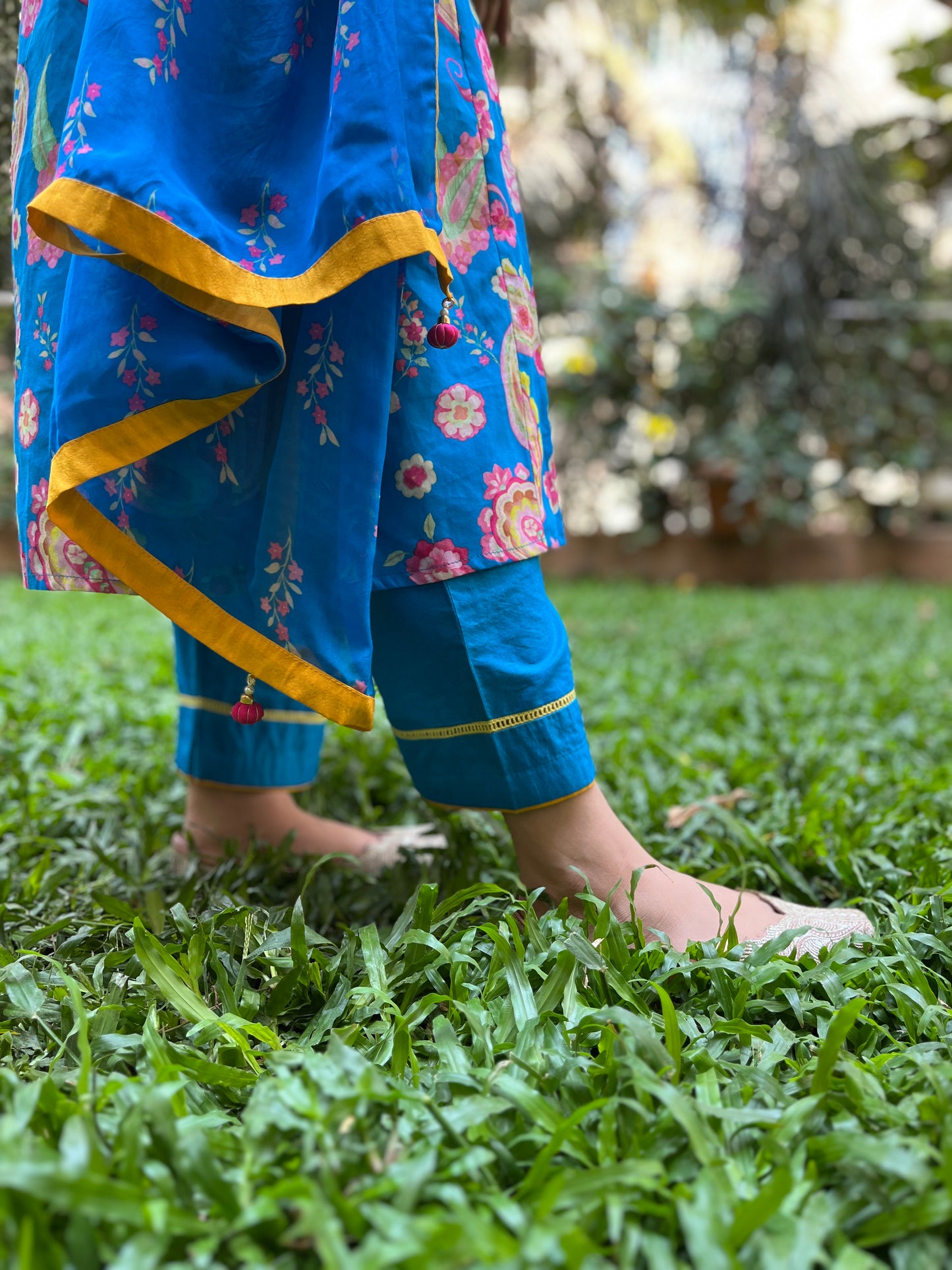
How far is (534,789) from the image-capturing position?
820 millimetres

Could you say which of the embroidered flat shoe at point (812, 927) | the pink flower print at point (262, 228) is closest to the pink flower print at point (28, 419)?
the pink flower print at point (262, 228)

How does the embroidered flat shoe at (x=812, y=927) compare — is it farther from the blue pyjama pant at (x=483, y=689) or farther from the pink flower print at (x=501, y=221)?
the pink flower print at (x=501, y=221)

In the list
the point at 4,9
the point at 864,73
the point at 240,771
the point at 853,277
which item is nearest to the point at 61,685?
the point at 240,771

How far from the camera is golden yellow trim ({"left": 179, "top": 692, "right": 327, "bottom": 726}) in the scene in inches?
43.3

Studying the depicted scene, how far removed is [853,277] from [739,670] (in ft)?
10.5

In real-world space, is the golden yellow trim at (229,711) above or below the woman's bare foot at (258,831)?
above

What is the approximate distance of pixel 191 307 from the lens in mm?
686

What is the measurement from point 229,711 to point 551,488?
46cm

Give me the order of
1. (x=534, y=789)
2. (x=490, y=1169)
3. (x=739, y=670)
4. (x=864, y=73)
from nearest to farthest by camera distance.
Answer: (x=490, y=1169), (x=534, y=789), (x=739, y=670), (x=864, y=73)

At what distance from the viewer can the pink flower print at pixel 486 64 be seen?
823mm

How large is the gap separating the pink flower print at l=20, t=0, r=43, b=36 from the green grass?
29.8 inches

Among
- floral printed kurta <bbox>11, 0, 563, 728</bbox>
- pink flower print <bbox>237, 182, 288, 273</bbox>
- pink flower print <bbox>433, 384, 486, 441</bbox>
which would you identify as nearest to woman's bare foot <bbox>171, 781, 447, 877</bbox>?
floral printed kurta <bbox>11, 0, 563, 728</bbox>

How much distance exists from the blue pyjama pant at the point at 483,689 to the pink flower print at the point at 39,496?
0.29 m

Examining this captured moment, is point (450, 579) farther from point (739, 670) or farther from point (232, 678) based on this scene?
point (739, 670)
